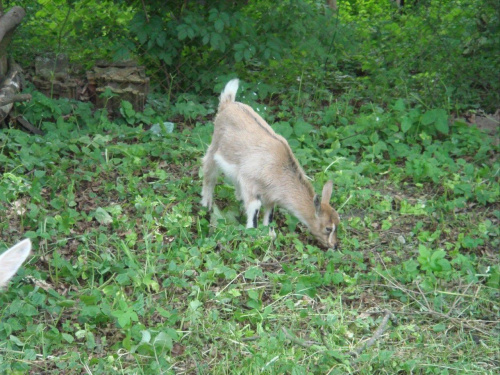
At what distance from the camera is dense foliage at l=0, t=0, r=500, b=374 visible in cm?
522

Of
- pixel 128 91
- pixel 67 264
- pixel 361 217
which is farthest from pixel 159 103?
pixel 67 264

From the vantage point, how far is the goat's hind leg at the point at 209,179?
7.23 metres

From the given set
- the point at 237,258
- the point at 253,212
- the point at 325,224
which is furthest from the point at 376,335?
the point at 253,212

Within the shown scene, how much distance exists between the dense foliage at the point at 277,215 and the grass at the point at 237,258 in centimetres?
2

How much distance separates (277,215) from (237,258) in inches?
55.2

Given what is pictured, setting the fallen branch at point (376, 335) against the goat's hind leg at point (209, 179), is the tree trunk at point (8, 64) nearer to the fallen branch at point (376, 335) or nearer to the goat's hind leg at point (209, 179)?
the goat's hind leg at point (209, 179)

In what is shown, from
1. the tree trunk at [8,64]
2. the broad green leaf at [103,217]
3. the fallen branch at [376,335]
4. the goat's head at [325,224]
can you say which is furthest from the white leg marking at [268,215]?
the tree trunk at [8,64]

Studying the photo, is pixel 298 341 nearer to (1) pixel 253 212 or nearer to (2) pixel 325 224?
(2) pixel 325 224

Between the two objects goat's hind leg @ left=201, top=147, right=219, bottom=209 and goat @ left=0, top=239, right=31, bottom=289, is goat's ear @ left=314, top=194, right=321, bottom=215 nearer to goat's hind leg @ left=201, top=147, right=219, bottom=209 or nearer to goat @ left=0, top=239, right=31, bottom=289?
goat's hind leg @ left=201, top=147, right=219, bottom=209

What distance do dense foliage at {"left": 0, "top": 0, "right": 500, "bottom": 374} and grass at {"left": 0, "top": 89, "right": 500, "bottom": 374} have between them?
0.02m

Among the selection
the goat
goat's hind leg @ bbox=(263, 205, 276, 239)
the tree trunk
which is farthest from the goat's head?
the goat

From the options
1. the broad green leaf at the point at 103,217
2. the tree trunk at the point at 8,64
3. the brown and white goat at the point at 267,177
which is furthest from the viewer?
the tree trunk at the point at 8,64

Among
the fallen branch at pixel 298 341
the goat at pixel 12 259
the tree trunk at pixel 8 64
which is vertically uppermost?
the goat at pixel 12 259

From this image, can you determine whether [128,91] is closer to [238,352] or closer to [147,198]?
[147,198]
